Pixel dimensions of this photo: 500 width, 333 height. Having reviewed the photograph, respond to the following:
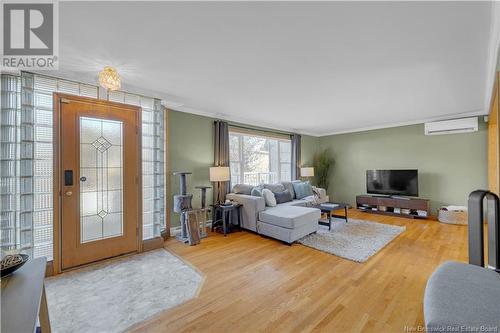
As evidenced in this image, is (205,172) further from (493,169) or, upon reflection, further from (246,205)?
(493,169)

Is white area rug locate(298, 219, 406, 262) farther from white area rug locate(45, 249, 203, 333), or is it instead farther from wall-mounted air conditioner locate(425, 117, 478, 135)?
wall-mounted air conditioner locate(425, 117, 478, 135)

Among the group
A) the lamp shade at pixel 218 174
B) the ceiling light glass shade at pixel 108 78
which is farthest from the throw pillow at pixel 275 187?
the ceiling light glass shade at pixel 108 78

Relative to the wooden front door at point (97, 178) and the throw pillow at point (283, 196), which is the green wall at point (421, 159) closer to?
the throw pillow at point (283, 196)

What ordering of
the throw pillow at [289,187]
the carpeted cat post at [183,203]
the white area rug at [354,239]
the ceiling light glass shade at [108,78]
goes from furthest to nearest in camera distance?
the throw pillow at [289,187] → the carpeted cat post at [183,203] → the white area rug at [354,239] → the ceiling light glass shade at [108,78]

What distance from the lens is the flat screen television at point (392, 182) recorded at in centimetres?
504

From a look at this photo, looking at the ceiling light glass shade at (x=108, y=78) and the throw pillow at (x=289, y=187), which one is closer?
the ceiling light glass shade at (x=108, y=78)

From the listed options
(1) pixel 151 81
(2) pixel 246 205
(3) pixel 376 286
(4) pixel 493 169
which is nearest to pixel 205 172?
(2) pixel 246 205

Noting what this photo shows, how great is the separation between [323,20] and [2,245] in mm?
3838

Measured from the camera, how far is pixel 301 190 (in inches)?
211

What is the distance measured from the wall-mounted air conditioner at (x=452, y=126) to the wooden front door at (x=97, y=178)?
6.23 meters

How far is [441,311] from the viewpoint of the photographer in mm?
1051

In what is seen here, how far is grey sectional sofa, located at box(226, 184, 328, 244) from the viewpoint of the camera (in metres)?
3.25

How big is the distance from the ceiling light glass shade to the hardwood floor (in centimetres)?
233

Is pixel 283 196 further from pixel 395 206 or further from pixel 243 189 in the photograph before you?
pixel 395 206
